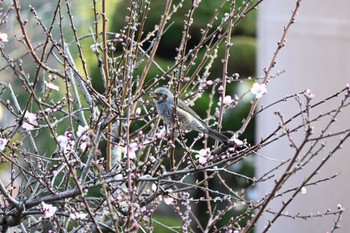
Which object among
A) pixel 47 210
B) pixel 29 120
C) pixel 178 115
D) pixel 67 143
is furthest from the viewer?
pixel 178 115

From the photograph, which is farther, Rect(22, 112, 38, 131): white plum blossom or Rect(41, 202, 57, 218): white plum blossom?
Rect(22, 112, 38, 131): white plum blossom

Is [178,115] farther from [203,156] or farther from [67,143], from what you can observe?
[67,143]

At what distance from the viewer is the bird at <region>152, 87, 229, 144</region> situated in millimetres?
2398

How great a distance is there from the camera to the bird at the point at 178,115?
2398 millimetres

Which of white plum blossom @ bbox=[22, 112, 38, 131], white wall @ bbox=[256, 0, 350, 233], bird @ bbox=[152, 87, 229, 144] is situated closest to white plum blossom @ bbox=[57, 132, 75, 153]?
white plum blossom @ bbox=[22, 112, 38, 131]

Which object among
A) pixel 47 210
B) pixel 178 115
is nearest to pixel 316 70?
pixel 178 115

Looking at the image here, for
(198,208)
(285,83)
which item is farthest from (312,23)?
(198,208)

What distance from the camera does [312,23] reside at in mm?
5730

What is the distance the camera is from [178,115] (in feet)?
8.68

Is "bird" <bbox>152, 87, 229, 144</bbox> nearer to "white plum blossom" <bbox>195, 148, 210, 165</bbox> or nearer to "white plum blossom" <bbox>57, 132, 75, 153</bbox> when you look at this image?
"white plum blossom" <bbox>195, 148, 210, 165</bbox>

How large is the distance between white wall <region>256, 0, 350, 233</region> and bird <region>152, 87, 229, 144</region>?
10.0 feet

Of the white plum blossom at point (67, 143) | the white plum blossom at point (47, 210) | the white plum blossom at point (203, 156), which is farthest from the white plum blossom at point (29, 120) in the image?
the white plum blossom at point (203, 156)

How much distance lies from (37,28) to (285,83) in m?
2.63

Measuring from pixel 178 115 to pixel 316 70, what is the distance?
3.34 metres
